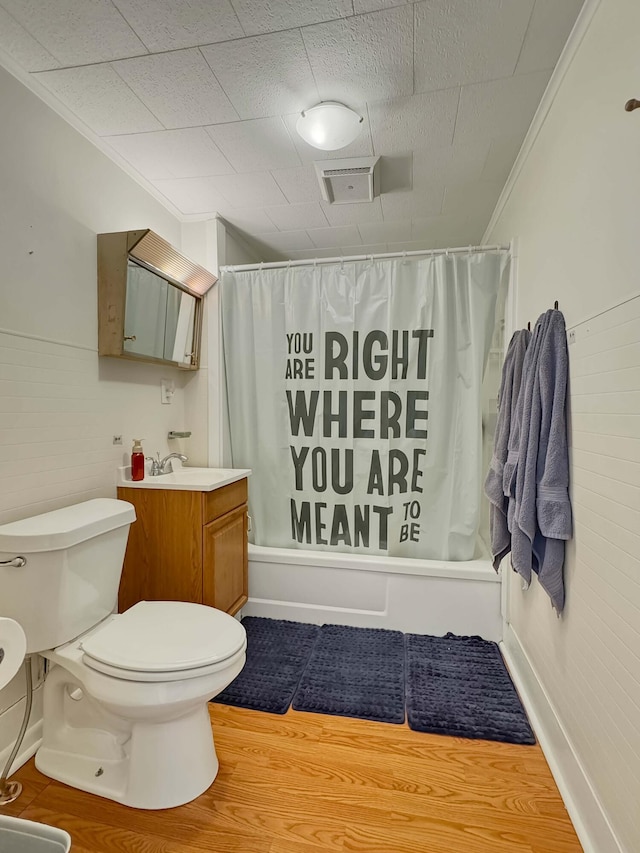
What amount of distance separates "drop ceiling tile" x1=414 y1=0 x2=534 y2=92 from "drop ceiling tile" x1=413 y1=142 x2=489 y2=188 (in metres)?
0.35

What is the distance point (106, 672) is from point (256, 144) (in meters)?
1.98

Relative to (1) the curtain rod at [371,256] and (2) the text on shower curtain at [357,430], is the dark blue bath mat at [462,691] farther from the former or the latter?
(1) the curtain rod at [371,256]

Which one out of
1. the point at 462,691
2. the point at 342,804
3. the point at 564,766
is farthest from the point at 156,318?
the point at 564,766

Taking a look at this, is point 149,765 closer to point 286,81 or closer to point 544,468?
point 544,468

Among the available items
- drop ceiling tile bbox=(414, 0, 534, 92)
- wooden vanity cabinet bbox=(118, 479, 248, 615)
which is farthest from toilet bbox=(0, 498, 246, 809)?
drop ceiling tile bbox=(414, 0, 534, 92)

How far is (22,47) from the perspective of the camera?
4.20 feet

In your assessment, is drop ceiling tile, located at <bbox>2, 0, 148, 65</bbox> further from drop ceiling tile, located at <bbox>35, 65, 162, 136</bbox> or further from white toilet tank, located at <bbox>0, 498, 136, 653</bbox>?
white toilet tank, located at <bbox>0, 498, 136, 653</bbox>

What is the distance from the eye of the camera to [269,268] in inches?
89.1

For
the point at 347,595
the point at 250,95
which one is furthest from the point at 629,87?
the point at 347,595

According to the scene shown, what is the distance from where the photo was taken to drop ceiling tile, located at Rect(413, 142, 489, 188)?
5.73ft

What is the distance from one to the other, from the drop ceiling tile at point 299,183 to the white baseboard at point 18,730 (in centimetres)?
230

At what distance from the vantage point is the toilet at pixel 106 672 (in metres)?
1.14

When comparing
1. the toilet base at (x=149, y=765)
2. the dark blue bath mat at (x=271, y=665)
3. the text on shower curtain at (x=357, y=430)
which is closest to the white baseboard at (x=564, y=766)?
the text on shower curtain at (x=357, y=430)

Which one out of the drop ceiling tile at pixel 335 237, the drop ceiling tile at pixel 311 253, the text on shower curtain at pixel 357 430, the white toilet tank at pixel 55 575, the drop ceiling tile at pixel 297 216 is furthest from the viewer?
the drop ceiling tile at pixel 311 253
